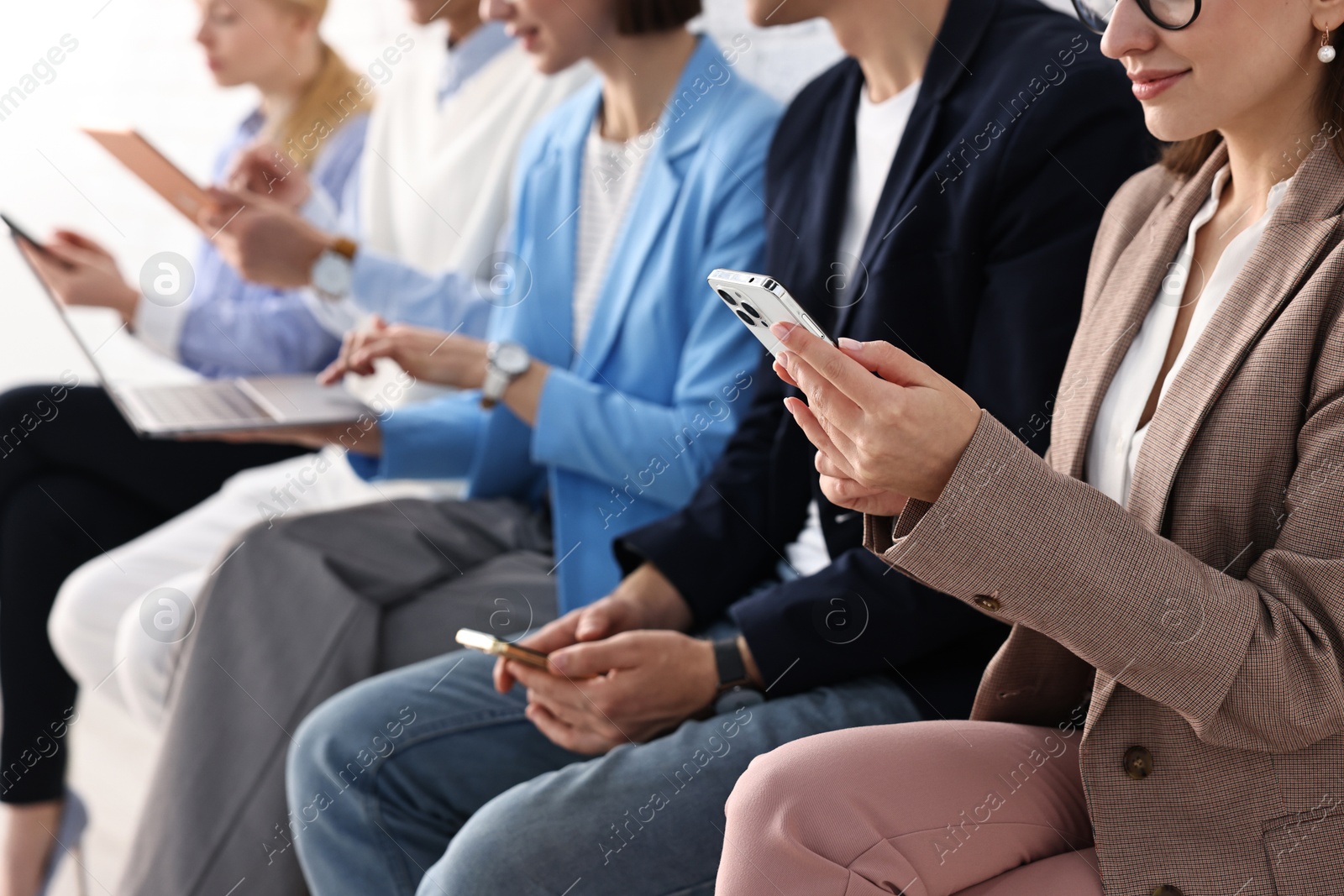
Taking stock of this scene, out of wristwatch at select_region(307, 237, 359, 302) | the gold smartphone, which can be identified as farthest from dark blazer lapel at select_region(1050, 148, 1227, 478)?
wristwatch at select_region(307, 237, 359, 302)

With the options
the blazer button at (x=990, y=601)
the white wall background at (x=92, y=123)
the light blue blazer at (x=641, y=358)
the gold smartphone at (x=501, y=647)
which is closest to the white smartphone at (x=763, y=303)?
the blazer button at (x=990, y=601)

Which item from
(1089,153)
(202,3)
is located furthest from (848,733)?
(202,3)

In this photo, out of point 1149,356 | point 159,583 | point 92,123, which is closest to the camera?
point 1149,356

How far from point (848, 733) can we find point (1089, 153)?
551mm

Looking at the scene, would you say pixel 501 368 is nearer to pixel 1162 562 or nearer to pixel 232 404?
pixel 232 404

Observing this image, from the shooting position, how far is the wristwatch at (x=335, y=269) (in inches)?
65.1

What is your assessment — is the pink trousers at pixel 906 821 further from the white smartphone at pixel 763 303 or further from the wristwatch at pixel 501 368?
the wristwatch at pixel 501 368

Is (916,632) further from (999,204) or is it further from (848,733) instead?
(999,204)

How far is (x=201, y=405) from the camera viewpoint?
1434mm

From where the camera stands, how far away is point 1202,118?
71 cm

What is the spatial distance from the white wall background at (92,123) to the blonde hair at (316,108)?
0.96 metres

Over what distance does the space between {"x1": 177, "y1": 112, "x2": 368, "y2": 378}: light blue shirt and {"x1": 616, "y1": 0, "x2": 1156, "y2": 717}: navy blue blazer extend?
1.10 meters

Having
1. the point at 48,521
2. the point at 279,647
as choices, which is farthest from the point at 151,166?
the point at 279,647

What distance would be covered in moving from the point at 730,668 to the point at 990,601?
402 millimetres
